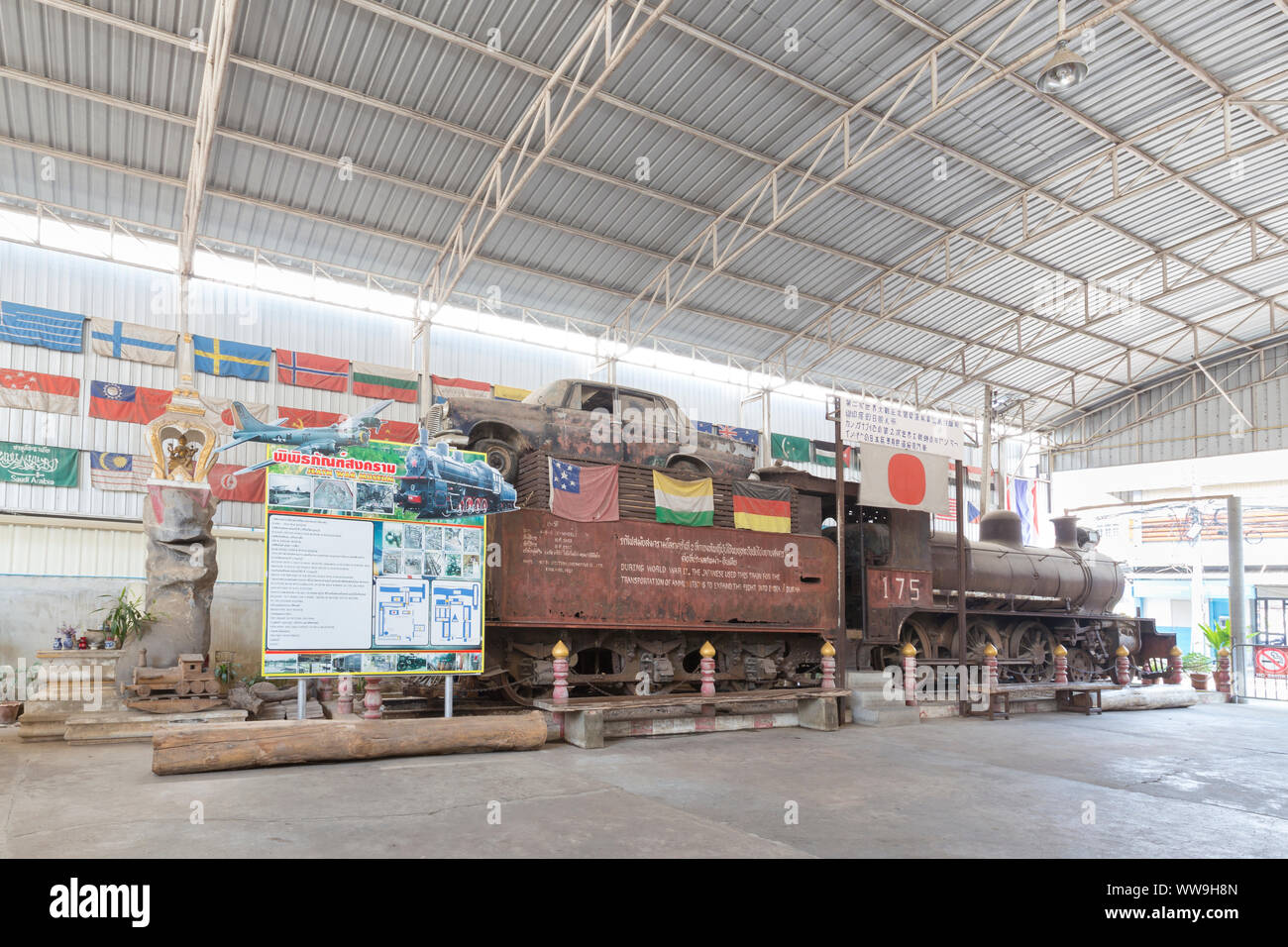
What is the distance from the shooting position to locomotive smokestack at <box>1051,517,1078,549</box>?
1947 centimetres

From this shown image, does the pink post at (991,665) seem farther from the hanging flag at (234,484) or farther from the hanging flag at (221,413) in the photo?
the hanging flag at (221,413)

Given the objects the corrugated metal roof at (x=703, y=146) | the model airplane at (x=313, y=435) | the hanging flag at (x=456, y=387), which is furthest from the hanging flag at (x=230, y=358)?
the model airplane at (x=313, y=435)

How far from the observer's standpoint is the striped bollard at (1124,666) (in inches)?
723

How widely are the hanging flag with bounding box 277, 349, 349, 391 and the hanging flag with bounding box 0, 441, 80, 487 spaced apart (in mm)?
4288

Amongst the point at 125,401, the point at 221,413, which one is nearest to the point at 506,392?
the point at 221,413

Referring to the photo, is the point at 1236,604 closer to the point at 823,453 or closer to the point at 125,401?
the point at 823,453

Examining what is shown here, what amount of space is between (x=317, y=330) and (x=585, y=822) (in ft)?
52.5

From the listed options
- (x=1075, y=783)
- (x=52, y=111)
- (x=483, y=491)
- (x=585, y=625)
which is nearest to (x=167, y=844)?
(x=483, y=491)

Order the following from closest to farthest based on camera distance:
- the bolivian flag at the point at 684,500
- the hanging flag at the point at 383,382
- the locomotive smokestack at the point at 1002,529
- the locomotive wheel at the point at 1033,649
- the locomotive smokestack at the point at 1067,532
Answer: the bolivian flag at the point at 684,500
the locomotive wheel at the point at 1033,649
the locomotive smokestack at the point at 1002,529
the hanging flag at the point at 383,382
the locomotive smokestack at the point at 1067,532

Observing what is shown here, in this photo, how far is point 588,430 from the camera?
39.4 feet

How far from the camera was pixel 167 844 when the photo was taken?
16.8 feet

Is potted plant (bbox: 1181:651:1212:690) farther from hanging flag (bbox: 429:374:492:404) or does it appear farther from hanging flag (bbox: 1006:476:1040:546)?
hanging flag (bbox: 429:374:492:404)

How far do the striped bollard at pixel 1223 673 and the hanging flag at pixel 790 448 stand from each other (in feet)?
40.1

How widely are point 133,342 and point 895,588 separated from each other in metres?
16.0
